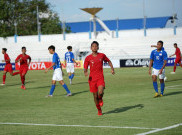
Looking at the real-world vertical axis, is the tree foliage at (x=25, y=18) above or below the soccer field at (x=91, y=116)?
above

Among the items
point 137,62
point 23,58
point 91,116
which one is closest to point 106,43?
point 137,62

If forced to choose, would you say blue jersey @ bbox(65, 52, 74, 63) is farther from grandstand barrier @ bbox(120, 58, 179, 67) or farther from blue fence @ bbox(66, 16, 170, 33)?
blue fence @ bbox(66, 16, 170, 33)

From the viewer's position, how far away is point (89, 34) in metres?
53.6

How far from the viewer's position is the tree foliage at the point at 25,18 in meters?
70.4

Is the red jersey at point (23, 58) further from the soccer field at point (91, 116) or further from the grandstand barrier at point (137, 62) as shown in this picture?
the grandstand barrier at point (137, 62)

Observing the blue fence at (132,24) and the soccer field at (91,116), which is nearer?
the soccer field at (91,116)

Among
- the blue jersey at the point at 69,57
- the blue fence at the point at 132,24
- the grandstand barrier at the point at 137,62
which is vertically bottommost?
the grandstand barrier at the point at 137,62

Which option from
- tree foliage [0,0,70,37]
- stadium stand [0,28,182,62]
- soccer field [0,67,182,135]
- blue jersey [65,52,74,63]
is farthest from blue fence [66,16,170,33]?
soccer field [0,67,182,135]

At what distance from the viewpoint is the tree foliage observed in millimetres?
70375

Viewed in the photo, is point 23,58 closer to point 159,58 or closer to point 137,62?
point 159,58

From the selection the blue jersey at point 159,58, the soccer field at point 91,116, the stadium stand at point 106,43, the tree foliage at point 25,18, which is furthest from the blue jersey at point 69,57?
the tree foliage at point 25,18

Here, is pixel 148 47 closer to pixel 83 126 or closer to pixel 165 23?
pixel 165 23

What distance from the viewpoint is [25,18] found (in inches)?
2975

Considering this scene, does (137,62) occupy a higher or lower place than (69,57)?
lower
